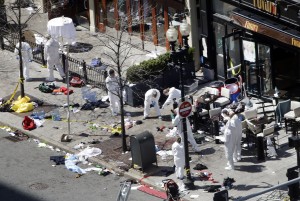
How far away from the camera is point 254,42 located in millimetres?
29047

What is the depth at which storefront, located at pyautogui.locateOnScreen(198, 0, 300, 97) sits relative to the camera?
1064 inches

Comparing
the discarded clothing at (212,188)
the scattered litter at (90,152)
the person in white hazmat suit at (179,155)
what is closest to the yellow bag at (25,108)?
the scattered litter at (90,152)

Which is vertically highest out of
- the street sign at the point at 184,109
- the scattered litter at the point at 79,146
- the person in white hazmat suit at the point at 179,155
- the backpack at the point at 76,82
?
the street sign at the point at 184,109

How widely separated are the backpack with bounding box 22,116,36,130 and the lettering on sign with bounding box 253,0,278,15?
27.4ft

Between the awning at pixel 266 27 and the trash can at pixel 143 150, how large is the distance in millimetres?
5601

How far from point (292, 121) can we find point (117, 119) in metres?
6.05

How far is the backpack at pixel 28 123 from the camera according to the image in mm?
28438

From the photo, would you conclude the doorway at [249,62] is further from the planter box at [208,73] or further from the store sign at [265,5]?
the store sign at [265,5]

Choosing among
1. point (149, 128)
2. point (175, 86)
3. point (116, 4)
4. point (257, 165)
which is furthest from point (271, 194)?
point (116, 4)

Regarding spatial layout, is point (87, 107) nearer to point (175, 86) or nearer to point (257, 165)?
point (175, 86)

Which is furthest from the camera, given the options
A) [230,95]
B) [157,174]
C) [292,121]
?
[230,95]

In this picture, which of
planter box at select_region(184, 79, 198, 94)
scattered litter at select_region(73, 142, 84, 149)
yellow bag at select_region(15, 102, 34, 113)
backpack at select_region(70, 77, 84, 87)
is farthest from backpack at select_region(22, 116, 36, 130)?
planter box at select_region(184, 79, 198, 94)

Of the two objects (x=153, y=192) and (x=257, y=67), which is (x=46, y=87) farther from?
(x=153, y=192)

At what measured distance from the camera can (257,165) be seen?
2419 cm
